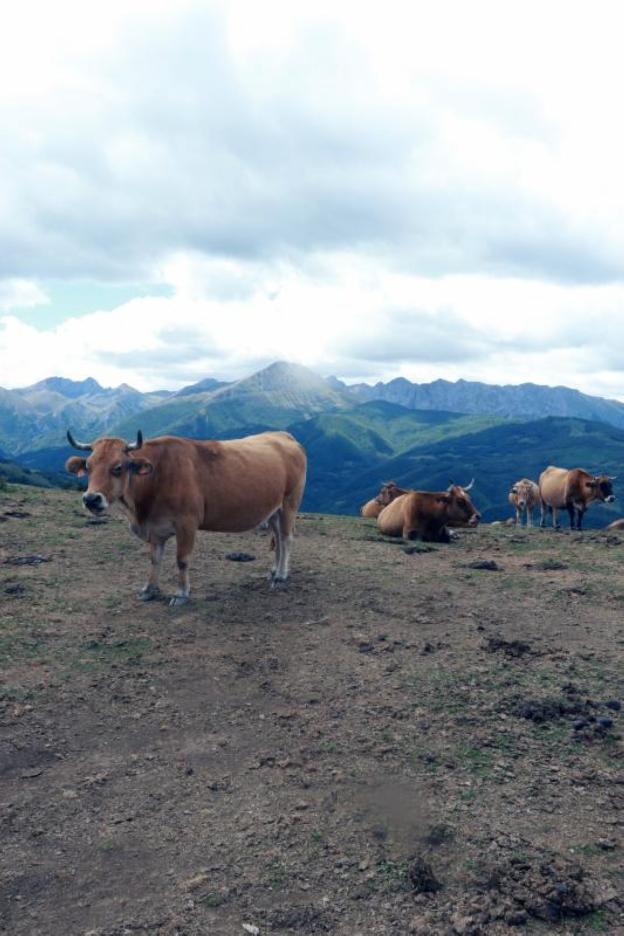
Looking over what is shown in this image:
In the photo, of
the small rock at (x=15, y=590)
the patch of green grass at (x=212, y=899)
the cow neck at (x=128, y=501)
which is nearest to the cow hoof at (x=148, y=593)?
the cow neck at (x=128, y=501)

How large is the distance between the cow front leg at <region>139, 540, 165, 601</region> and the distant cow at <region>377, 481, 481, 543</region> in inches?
375

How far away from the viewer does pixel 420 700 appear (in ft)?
23.0

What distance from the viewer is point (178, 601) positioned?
402 inches

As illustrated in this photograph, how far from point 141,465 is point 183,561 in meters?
1.71

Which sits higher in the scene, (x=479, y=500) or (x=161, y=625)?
(x=161, y=625)

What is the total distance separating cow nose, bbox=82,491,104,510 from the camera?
9.52 metres

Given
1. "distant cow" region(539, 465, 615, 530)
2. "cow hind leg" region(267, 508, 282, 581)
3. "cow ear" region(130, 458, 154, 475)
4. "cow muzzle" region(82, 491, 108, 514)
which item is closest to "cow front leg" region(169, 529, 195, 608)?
"cow ear" region(130, 458, 154, 475)

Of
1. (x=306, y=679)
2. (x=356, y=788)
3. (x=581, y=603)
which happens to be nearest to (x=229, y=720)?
(x=306, y=679)

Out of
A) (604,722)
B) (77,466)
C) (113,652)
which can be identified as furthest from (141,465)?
(604,722)

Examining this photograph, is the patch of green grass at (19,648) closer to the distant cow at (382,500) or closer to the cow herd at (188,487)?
the cow herd at (188,487)

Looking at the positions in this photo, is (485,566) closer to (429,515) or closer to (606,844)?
(429,515)

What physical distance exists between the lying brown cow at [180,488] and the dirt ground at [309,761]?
110cm

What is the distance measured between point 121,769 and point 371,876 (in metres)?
2.60

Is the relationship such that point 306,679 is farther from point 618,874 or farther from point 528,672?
point 618,874
